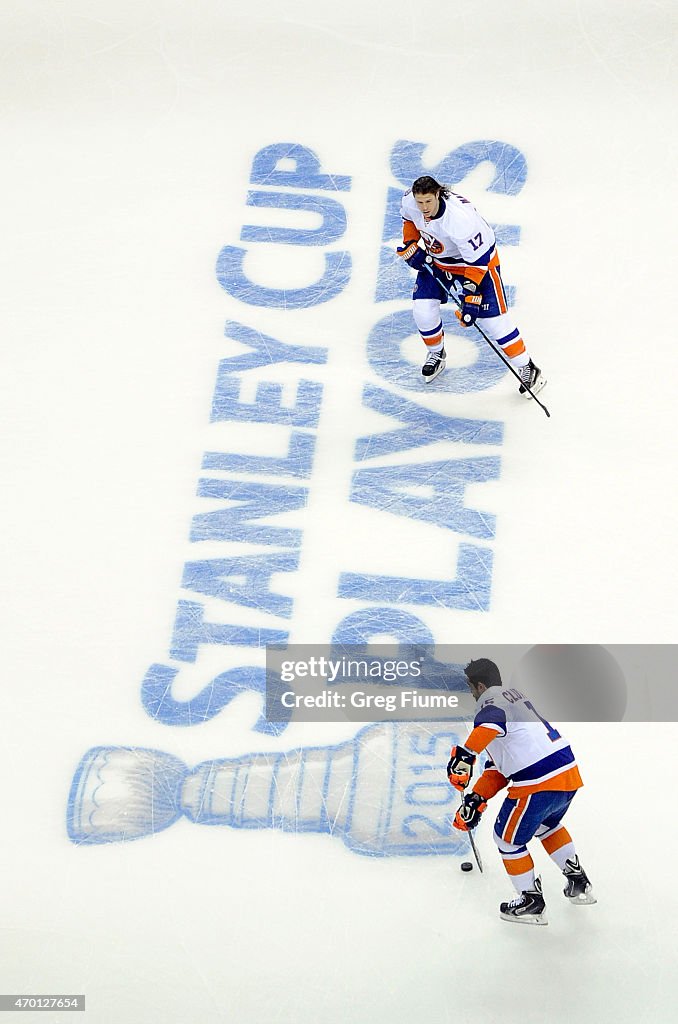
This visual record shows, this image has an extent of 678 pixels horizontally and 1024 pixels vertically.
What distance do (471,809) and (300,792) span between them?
722 millimetres

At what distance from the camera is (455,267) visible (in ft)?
17.1

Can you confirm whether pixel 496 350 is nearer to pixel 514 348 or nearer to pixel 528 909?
pixel 514 348

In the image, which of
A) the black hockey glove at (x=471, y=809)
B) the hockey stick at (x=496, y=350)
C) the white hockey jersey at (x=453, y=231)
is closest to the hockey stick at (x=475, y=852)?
the black hockey glove at (x=471, y=809)

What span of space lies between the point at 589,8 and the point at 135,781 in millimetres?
4810

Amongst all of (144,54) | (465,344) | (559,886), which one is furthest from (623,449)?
(144,54)

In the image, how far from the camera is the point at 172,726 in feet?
15.8

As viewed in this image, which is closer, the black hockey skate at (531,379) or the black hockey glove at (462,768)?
the black hockey glove at (462,768)

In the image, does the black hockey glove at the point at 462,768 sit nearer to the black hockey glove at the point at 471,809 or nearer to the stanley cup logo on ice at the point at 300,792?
the black hockey glove at the point at 471,809

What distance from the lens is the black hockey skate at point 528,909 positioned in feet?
13.9

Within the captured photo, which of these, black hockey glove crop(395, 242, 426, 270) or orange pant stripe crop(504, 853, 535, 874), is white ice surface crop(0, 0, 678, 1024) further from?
black hockey glove crop(395, 242, 426, 270)

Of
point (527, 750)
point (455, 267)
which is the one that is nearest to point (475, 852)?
point (527, 750)

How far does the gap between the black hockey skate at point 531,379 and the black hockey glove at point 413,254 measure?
65 centimetres

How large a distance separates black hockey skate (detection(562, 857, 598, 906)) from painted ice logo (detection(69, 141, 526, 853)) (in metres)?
0.43

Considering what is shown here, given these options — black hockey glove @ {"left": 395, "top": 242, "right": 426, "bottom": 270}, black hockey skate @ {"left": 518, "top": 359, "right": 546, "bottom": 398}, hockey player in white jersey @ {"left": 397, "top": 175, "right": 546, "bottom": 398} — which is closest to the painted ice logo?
black hockey skate @ {"left": 518, "top": 359, "right": 546, "bottom": 398}
